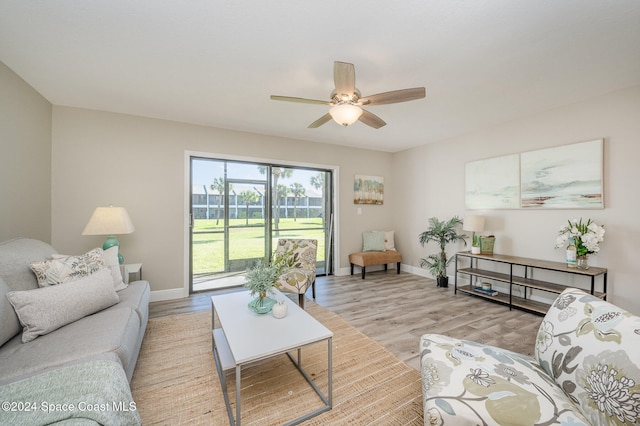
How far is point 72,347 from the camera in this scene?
1.41m

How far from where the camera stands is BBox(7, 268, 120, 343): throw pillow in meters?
1.53

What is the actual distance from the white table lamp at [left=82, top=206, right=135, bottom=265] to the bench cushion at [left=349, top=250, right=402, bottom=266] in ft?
11.5

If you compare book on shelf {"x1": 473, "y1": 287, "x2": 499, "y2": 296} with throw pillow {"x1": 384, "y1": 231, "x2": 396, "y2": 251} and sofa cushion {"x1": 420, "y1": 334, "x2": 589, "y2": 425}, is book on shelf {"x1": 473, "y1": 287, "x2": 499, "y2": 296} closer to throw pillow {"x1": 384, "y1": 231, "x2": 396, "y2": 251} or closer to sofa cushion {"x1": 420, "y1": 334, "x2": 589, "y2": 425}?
throw pillow {"x1": 384, "y1": 231, "x2": 396, "y2": 251}

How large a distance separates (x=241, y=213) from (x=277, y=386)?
9.33 feet

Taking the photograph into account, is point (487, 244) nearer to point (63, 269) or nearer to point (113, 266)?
point (113, 266)

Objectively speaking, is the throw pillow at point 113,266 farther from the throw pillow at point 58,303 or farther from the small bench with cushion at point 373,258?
the small bench with cushion at point 373,258

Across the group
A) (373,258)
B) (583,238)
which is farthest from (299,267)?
(583,238)

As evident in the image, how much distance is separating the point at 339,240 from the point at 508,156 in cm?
299

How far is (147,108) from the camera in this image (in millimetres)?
3205

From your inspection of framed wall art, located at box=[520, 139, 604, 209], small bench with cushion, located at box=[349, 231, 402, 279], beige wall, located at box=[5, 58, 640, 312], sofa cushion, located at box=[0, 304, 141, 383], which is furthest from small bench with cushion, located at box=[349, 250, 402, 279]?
sofa cushion, located at box=[0, 304, 141, 383]

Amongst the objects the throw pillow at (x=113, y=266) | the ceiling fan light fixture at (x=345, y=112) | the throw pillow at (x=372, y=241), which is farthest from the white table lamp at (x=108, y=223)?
the throw pillow at (x=372, y=241)

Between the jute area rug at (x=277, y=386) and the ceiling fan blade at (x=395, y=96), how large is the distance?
2.20 m

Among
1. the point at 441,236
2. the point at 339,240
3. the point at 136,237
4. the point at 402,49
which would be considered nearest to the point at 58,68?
the point at 136,237

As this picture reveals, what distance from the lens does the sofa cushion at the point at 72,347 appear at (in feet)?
4.20
